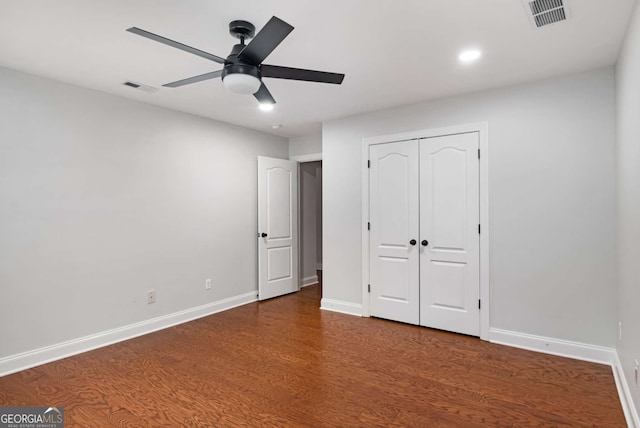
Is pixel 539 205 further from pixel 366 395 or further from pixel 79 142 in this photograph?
pixel 79 142

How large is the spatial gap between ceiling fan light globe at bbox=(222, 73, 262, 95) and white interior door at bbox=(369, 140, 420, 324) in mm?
2284

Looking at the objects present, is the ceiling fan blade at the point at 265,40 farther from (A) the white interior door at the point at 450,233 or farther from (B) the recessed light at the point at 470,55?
(A) the white interior door at the point at 450,233

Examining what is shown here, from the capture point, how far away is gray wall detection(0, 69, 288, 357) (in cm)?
289

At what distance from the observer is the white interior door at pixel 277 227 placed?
5.02 metres

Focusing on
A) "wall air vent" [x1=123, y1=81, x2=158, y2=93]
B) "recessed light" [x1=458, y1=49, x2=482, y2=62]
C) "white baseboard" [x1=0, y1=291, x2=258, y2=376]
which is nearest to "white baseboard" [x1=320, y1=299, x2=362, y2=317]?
"white baseboard" [x1=0, y1=291, x2=258, y2=376]

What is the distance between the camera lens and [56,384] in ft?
8.58

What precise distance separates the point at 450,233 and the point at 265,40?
274cm

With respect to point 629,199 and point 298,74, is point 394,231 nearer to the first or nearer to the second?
point 629,199

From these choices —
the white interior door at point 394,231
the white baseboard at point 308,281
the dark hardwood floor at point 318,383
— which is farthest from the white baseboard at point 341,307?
the white baseboard at point 308,281

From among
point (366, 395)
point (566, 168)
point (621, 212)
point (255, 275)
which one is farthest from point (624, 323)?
point (255, 275)

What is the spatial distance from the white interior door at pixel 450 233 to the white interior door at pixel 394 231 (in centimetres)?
11

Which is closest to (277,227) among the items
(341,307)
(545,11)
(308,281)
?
(308,281)

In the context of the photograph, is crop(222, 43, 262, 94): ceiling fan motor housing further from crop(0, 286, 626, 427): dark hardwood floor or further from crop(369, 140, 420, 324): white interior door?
crop(369, 140, 420, 324): white interior door

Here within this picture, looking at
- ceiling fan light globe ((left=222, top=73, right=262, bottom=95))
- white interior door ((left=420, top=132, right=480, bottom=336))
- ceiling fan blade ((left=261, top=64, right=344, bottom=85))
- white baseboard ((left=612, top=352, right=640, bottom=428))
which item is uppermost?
ceiling fan blade ((left=261, top=64, right=344, bottom=85))
